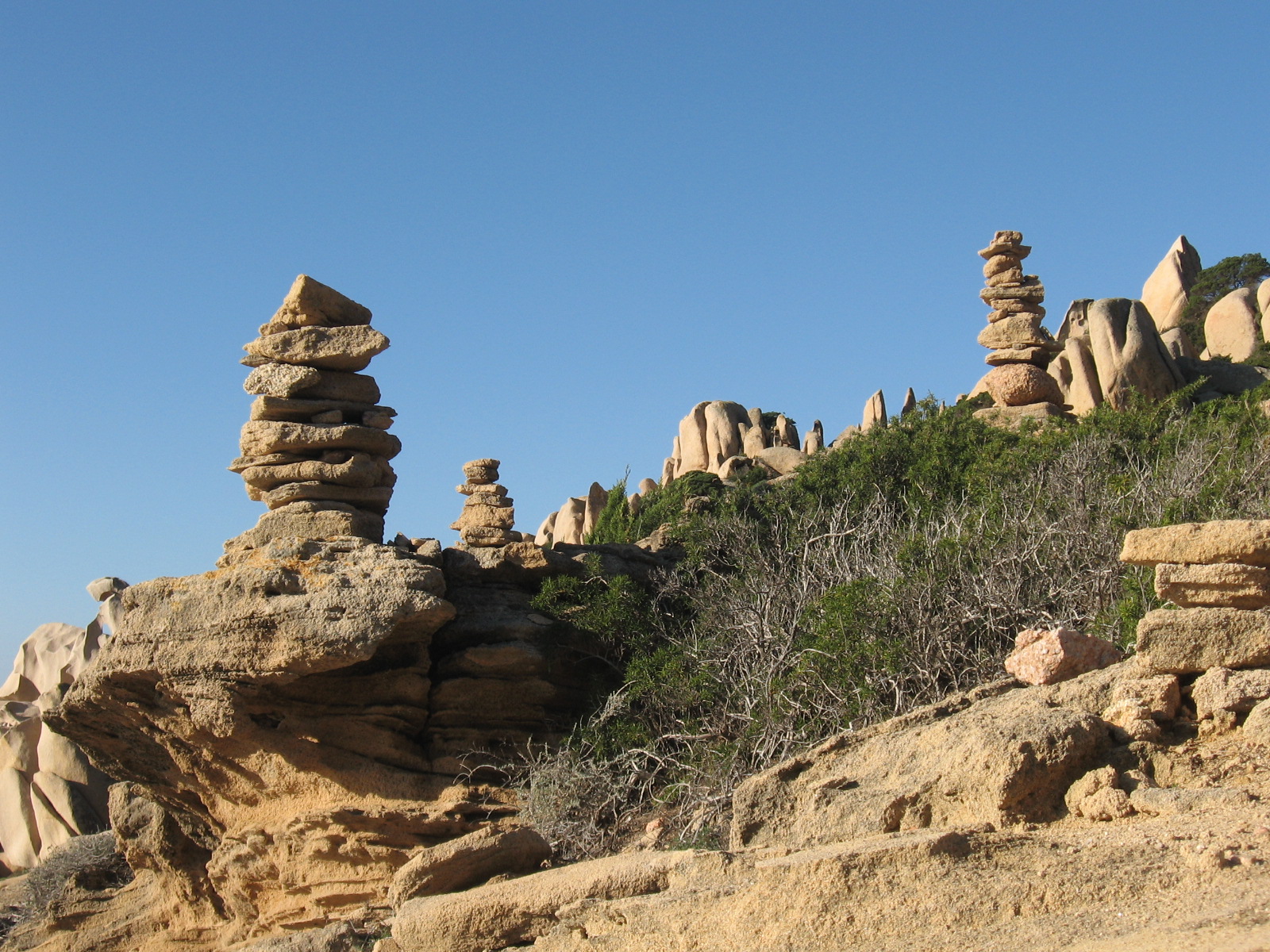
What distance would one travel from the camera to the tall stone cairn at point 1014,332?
1485 centimetres

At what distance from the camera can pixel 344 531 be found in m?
10.2

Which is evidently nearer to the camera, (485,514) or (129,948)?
(129,948)

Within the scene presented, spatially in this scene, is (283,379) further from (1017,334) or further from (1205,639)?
(1017,334)

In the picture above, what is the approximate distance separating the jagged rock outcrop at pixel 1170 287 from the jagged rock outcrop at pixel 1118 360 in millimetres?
12195

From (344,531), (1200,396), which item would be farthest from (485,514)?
(1200,396)

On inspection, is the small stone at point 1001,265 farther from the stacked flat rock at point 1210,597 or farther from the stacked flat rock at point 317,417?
the stacked flat rock at point 1210,597

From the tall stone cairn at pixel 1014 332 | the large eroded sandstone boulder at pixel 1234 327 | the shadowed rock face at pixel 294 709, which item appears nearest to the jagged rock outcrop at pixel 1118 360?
the tall stone cairn at pixel 1014 332

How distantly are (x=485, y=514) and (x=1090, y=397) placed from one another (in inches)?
335

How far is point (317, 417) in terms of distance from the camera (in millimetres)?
11000

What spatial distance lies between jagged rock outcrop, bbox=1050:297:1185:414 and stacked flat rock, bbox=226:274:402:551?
8.86 meters

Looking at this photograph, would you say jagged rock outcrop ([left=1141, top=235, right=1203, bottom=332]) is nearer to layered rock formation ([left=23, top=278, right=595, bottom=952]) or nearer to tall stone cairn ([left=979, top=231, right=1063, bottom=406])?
tall stone cairn ([left=979, top=231, right=1063, bottom=406])

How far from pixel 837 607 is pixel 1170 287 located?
2353cm

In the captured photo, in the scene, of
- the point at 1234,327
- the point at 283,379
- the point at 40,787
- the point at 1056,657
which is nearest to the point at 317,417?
the point at 283,379

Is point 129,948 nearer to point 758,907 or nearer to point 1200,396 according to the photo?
point 758,907
